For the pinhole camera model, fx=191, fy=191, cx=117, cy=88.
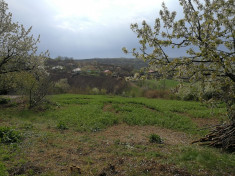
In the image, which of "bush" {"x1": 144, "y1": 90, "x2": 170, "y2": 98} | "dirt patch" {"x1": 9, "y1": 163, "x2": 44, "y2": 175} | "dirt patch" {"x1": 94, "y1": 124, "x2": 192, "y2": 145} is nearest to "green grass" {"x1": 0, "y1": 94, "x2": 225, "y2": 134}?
"dirt patch" {"x1": 94, "y1": 124, "x2": 192, "y2": 145}

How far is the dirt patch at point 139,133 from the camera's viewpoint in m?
9.66

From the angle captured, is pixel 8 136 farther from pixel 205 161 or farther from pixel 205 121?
pixel 205 121

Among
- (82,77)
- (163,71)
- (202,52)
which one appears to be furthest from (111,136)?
(82,77)

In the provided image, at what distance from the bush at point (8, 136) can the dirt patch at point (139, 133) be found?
12.7 feet

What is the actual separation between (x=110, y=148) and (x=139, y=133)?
3.46 m

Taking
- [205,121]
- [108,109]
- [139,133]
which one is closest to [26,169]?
[139,133]

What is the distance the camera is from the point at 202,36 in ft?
15.3

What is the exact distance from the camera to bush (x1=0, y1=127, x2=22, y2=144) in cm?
764

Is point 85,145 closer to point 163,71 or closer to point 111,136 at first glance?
point 111,136

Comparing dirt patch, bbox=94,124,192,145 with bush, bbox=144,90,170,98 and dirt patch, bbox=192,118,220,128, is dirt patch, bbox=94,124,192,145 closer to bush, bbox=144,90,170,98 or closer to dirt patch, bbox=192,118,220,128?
dirt patch, bbox=192,118,220,128

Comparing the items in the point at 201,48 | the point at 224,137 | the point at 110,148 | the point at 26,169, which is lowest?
the point at 110,148

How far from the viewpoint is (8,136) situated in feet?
25.8

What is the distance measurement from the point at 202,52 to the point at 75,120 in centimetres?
1004

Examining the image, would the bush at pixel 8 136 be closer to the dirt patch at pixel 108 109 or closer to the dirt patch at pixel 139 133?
the dirt patch at pixel 139 133
